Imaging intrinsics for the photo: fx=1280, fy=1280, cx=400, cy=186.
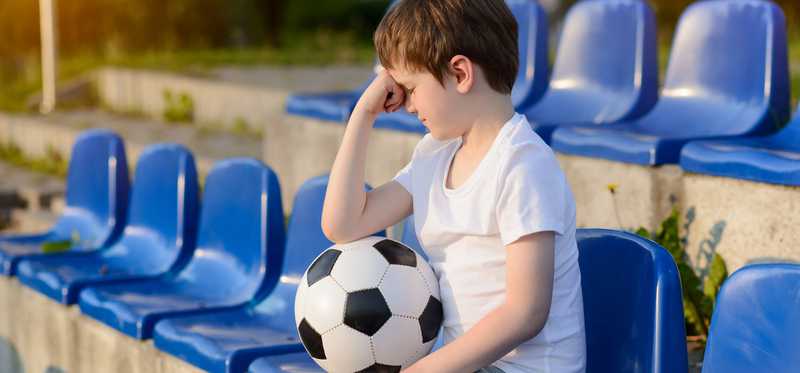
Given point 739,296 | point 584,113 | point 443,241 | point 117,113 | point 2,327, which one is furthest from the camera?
point 117,113

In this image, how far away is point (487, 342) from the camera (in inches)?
88.4

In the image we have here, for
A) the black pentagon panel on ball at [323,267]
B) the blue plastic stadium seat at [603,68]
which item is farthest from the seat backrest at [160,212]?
the black pentagon panel on ball at [323,267]

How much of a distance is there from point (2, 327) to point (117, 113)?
3.99m

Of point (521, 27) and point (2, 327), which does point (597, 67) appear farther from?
point (2, 327)

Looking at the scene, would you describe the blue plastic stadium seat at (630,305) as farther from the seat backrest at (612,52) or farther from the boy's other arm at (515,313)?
the seat backrest at (612,52)

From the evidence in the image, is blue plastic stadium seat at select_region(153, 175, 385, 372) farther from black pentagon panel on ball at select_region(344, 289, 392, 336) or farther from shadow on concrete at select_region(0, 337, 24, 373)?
shadow on concrete at select_region(0, 337, 24, 373)

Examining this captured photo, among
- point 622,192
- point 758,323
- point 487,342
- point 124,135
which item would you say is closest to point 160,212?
point 622,192

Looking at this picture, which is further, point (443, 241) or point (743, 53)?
point (743, 53)

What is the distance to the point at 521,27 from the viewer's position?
16.6 feet

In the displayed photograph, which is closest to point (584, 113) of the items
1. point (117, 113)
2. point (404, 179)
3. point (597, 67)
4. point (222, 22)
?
point (597, 67)

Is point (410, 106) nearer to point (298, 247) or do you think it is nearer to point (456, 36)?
point (456, 36)

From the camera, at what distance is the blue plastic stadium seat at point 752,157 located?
3258mm

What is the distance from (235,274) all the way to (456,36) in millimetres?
1901

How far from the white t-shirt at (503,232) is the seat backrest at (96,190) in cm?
257
